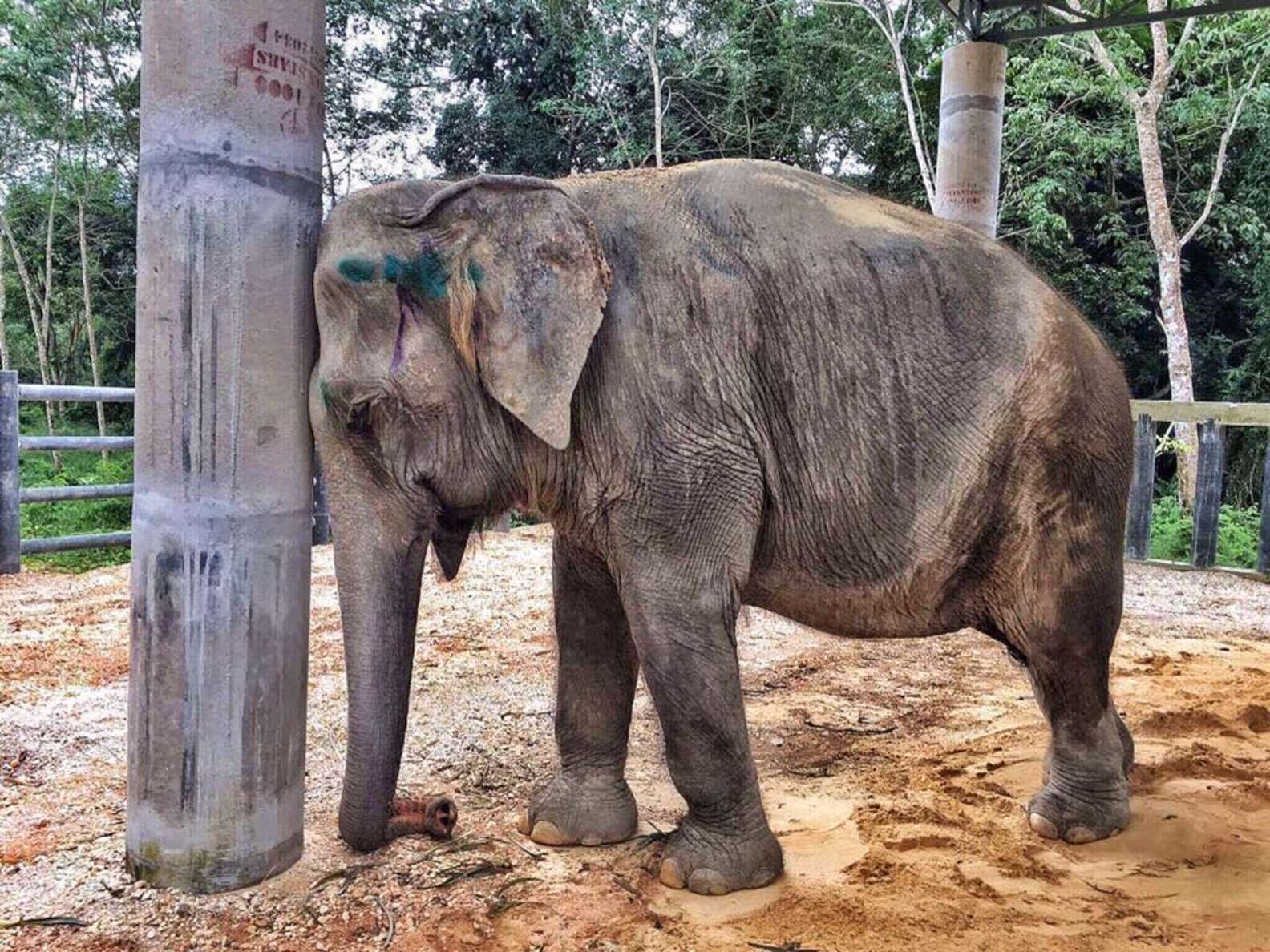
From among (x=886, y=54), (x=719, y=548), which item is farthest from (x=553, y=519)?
(x=886, y=54)

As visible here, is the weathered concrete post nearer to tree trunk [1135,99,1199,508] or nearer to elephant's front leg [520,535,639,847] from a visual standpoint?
elephant's front leg [520,535,639,847]

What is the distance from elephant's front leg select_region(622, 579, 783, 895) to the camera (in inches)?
99.7

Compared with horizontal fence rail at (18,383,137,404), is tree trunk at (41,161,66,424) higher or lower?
higher

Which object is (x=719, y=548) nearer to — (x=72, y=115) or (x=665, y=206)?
(x=665, y=206)

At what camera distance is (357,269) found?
2463mm

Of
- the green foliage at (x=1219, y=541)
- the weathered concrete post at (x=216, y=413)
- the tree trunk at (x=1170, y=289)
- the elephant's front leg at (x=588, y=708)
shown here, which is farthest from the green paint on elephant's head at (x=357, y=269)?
the tree trunk at (x=1170, y=289)

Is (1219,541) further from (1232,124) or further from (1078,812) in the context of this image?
(1078,812)

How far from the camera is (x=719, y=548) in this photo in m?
2.55

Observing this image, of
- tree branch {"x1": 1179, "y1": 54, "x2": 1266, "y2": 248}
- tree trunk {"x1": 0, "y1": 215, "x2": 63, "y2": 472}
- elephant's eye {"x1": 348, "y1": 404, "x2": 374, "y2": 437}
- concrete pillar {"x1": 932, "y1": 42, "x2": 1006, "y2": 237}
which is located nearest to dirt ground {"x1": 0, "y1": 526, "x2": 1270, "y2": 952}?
elephant's eye {"x1": 348, "y1": 404, "x2": 374, "y2": 437}

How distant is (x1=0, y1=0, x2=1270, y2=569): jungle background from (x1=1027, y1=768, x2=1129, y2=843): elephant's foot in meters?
13.0

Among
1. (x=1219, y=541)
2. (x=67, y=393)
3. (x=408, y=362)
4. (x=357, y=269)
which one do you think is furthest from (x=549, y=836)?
(x=1219, y=541)

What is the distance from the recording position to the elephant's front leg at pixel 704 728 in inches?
99.7

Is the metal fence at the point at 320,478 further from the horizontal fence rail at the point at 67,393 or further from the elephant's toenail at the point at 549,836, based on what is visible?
the elephant's toenail at the point at 549,836

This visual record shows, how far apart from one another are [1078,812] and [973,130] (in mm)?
6146
